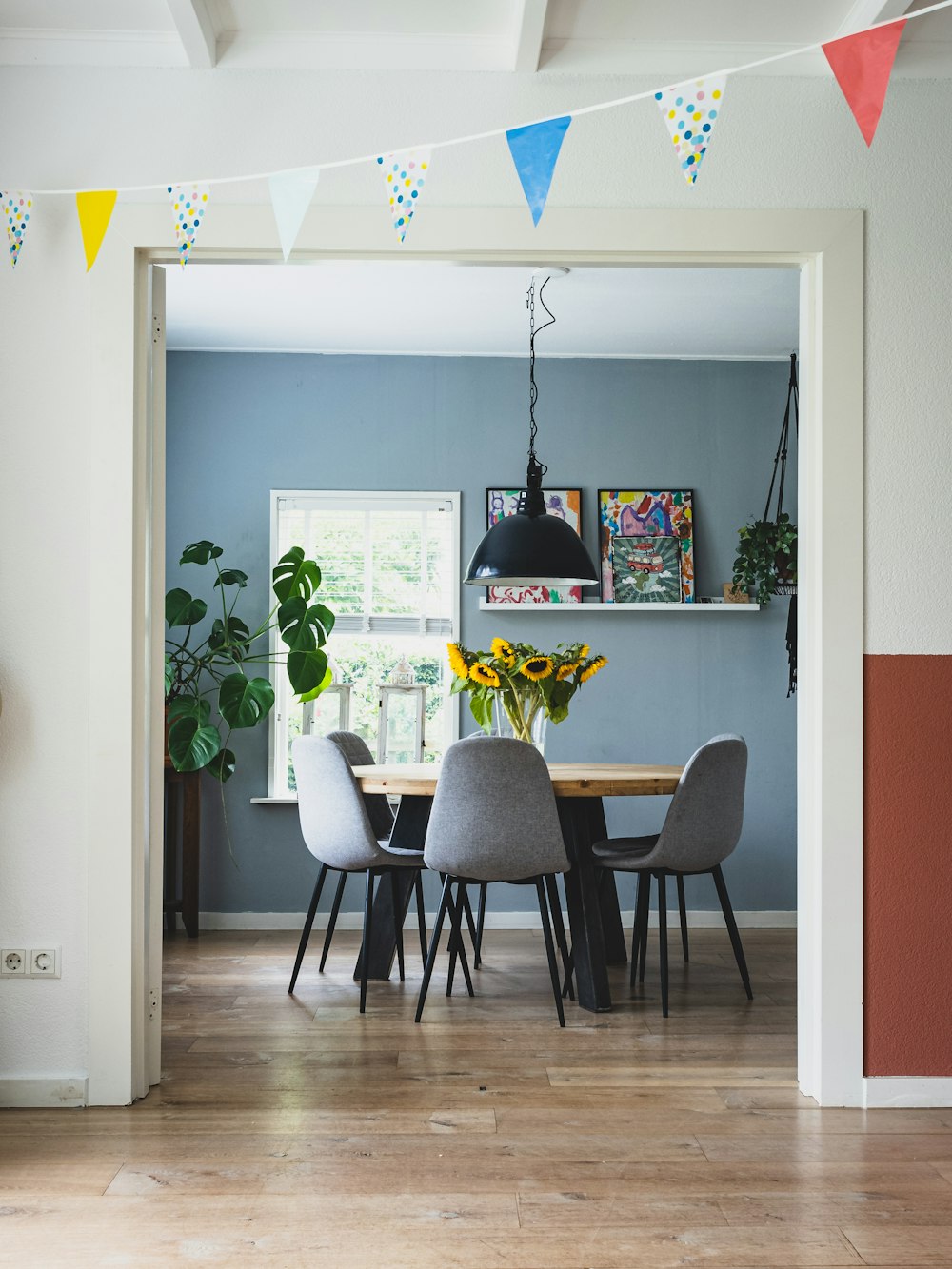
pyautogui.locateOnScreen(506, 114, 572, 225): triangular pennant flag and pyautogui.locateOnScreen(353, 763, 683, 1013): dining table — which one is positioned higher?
pyautogui.locateOnScreen(506, 114, 572, 225): triangular pennant flag

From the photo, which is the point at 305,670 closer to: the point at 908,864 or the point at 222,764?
the point at 222,764

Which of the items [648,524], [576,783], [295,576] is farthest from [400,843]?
[648,524]

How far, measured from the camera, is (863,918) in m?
2.78

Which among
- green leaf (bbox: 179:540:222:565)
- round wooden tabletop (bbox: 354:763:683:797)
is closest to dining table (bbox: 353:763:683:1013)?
round wooden tabletop (bbox: 354:763:683:797)

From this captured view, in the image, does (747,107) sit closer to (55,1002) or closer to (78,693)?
(78,693)

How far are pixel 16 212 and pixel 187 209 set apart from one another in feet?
1.39

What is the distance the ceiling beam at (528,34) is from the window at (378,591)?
2.57 metres

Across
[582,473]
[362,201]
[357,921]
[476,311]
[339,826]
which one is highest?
[476,311]

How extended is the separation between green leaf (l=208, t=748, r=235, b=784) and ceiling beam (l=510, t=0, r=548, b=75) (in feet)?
10.1

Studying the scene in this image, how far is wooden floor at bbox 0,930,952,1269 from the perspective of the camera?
2059 mm

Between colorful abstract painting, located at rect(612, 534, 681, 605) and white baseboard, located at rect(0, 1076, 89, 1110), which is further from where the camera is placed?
colorful abstract painting, located at rect(612, 534, 681, 605)

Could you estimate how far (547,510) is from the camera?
514cm

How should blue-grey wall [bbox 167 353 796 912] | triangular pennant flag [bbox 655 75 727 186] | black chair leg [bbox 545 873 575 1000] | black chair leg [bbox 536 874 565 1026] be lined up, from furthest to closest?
1. blue-grey wall [bbox 167 353 796 912]
2. black chair leg [bbox 545 873 575 1000]
3. black chair leg [bbox 536 874 565 1026]
4. triangular pennant flag [bbox 655 75 727 186]

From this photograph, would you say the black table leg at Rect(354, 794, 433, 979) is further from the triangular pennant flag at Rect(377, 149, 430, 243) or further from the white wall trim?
the triangular pennant flag at Rect(377, 149, 430, 243)
